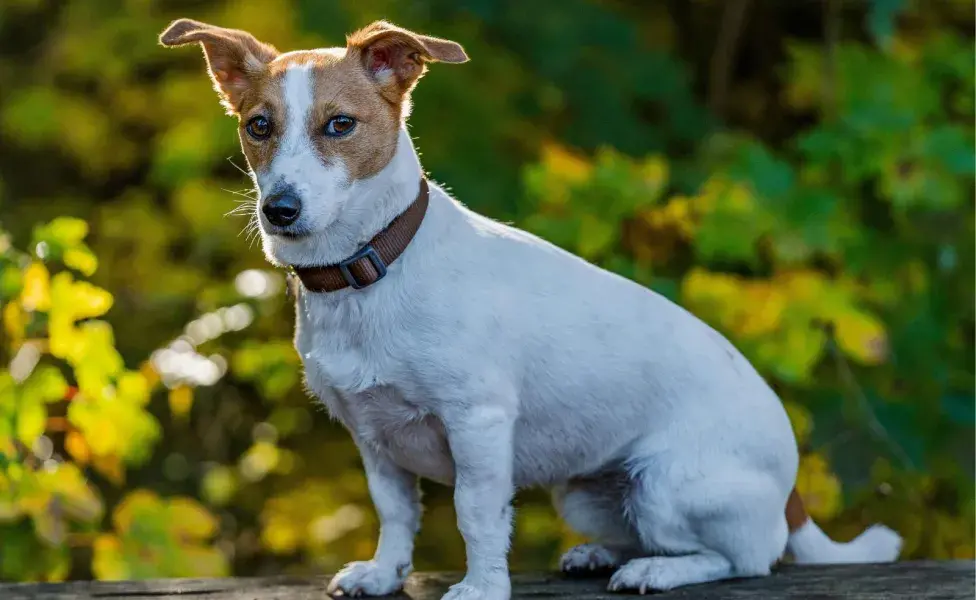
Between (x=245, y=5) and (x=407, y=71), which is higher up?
(x=407, y=71)

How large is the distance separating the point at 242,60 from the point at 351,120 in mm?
345

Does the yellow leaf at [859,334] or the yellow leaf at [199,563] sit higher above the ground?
the yellow leaf at [859,334]

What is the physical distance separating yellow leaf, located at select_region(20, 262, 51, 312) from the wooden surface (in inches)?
32.1

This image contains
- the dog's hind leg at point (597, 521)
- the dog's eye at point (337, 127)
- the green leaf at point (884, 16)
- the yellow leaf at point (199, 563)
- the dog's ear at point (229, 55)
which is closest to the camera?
the dog's eye at point (337, 127)

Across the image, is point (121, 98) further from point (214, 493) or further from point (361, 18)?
point (214, 493)

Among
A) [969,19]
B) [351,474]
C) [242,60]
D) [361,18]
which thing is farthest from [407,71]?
[969,19]

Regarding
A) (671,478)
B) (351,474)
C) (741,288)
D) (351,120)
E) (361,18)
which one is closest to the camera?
(351,120)

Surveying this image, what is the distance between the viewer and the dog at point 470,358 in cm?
252

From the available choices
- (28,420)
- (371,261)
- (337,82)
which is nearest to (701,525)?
(371,261)

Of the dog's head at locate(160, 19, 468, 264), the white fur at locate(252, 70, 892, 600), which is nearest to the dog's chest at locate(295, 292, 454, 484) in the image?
the white fur at locate(252, 70, 892, 600)

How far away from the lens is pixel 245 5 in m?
4.77

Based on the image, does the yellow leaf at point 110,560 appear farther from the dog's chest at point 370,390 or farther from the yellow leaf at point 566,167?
the yellow leaf at point 566,167

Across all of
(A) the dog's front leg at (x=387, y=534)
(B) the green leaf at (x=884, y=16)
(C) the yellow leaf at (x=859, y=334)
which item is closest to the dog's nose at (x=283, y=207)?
(A) the dog's front leg at (x=387, y=534)

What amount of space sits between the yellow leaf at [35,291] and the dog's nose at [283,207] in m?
1.30
